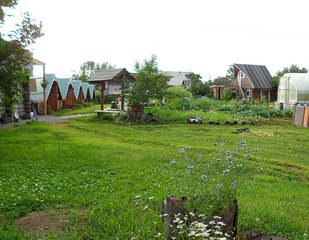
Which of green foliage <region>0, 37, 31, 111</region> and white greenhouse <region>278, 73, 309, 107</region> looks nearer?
green foliage <region>0, 37, 31, 111</region>

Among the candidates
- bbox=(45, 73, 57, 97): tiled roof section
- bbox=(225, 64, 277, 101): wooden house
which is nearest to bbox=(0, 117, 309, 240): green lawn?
bbox=(45, 73, 57, 97): tiled roof section

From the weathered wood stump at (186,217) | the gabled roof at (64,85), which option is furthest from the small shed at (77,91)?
the weathered wood stump at (186,217)

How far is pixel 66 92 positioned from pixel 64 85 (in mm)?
721

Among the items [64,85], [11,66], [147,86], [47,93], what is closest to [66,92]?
[64,85]

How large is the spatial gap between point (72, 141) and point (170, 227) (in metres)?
7.93

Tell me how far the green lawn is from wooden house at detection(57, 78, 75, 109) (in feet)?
73.2

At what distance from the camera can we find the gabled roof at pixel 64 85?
31.6m

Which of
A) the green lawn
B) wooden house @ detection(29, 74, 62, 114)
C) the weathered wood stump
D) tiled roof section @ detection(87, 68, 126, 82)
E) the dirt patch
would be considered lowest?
the dirt patch

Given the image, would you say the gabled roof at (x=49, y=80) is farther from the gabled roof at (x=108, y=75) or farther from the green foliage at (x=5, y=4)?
the green foliage at (x=5, y=4)

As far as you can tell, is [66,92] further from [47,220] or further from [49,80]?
[47,220]

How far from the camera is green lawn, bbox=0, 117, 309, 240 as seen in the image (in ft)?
13.2

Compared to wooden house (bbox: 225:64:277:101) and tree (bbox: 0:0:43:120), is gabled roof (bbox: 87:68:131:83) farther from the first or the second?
wooden house (bbox: 225:64:277:101)

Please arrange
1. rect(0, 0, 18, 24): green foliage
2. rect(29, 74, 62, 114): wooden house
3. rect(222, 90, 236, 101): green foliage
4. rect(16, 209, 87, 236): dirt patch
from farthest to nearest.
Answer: rect(222, 90, 236, 101): green foliage → rect(29, 74, 62, 114): wooden house → rect(0, 0, 18, 24): green foliage → rect(16, 209, 87, 236): dirt patch

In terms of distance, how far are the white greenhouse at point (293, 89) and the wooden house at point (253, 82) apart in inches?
378
